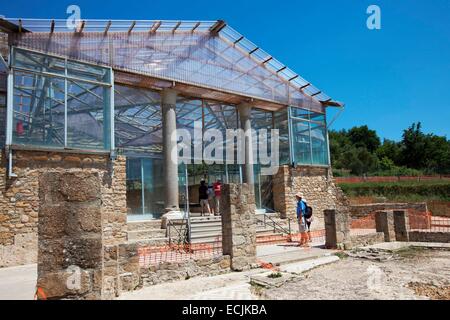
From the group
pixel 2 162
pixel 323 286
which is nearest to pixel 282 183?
pixel 323 286

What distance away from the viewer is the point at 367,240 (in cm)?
1148

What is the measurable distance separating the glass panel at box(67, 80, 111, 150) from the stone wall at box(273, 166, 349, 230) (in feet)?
27.5

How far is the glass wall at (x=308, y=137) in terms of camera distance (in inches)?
659

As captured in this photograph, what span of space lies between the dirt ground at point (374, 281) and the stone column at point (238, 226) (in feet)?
4.75

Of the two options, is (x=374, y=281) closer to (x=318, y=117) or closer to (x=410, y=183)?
(x=318, y=117)

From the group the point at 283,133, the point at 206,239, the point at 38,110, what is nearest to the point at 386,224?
the point at 206,239

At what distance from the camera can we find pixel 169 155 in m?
12.9

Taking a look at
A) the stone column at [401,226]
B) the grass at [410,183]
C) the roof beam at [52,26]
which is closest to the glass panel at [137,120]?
the roof beam at [52,26]

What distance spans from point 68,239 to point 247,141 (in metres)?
12.2

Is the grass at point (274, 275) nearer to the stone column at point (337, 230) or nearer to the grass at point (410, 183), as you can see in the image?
the stone column at point (337, 230)

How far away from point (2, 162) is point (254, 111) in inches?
454

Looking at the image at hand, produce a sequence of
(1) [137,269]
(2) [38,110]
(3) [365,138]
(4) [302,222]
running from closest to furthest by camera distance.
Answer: (1) [137,269]
(2) [38,110]
(4) [302,222]
(3) [365,138]

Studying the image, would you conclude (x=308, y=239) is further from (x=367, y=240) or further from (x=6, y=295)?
(x=6, y=295)
